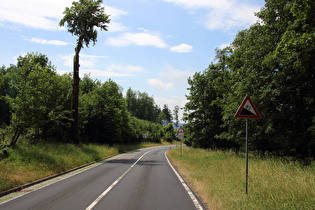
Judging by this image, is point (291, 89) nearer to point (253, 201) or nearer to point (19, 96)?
point (253, 201)

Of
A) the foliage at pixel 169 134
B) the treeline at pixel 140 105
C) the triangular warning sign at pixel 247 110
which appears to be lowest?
the foliage at pixel 169 134

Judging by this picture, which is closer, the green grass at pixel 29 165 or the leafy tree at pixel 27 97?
the green grass at pixel 29 165

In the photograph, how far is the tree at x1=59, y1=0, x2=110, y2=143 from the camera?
21.9 meters

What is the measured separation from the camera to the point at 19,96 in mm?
13617

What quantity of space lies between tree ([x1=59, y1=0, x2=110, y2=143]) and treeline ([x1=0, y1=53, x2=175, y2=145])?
182 cm

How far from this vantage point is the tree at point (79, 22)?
71.8 feet

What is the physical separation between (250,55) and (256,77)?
1723mm

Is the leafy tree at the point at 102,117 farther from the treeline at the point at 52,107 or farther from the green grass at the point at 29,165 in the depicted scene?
the green grass at the point at 29,165

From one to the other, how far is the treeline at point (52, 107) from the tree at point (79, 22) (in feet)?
5.97

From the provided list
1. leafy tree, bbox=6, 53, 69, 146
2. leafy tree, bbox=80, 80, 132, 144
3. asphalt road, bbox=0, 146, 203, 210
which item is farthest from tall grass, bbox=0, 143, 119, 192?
leafy tree, bbox=80, 80, 132, 144

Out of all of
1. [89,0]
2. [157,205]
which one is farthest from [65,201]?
[89,0]

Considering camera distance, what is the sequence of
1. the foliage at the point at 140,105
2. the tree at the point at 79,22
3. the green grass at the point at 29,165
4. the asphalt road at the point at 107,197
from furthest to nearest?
1. the foliage at the point at 140,105
2. the tree at the point at 79,22
3. the green grass at the point at 29,165
4. the asphalt road at the point at 107,197

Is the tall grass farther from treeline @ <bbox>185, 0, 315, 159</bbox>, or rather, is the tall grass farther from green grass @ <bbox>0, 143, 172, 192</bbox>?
treeline @ <bbox>185, 0, 315, 159</bbox>

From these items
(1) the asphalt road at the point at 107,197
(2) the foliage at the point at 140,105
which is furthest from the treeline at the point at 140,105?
(1) the asphalt road at the point at 107,197
